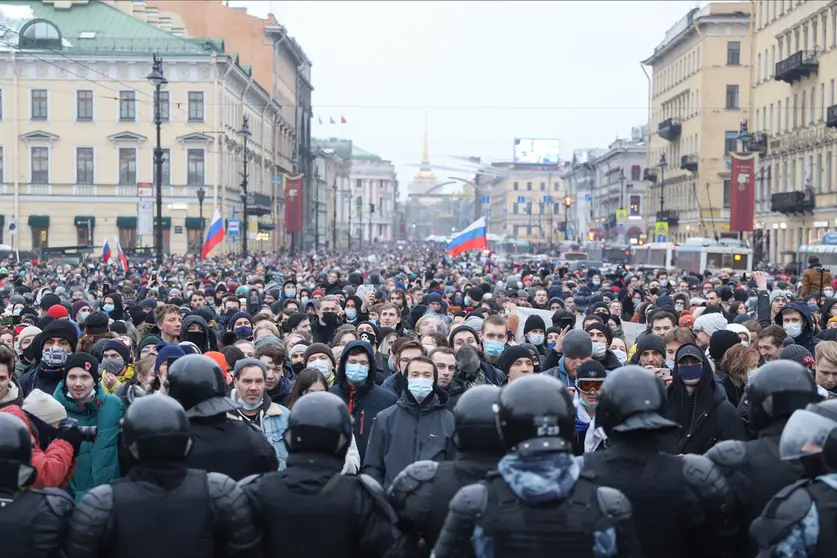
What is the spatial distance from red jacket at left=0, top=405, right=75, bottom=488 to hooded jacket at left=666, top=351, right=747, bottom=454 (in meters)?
2.99

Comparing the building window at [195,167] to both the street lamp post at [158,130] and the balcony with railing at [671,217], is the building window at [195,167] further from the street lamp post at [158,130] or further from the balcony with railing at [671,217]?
the street lamp post at [158,130]

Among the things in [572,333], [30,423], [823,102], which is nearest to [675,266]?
[823,102]

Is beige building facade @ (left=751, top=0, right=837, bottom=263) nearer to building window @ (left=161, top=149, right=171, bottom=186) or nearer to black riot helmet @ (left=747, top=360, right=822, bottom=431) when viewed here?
building window @ (left=161, top=149, right=171, bottom=186)

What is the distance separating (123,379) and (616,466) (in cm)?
613

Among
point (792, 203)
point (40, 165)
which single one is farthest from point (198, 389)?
point (40, 165)

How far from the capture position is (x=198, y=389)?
5762mm

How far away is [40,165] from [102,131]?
3571 mm

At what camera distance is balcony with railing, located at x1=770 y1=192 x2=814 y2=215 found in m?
57.4

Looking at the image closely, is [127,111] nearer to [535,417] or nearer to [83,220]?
[83,220]

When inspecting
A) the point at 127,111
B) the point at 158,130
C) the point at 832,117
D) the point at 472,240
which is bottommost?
the point at 472,240

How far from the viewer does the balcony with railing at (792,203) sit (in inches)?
2259

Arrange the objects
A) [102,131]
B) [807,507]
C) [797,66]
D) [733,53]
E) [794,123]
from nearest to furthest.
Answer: [807,507] → [797,66] → [794,123] → [102,131] → [733,53]

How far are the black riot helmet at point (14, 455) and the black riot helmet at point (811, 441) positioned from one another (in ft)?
8.75

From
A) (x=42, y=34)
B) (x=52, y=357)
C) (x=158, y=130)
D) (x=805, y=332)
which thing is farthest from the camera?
(x=42, y=34)
